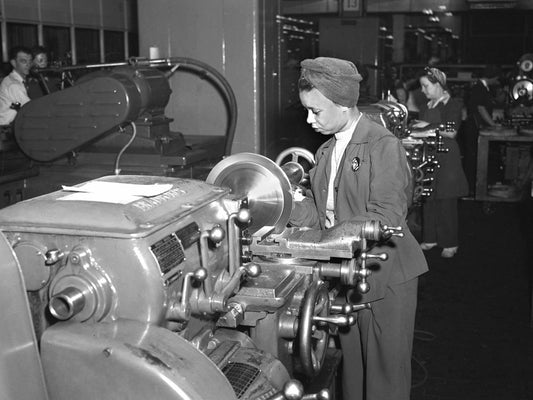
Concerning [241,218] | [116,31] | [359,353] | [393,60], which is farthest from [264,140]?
[393,60]

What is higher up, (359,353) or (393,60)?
(393,60)

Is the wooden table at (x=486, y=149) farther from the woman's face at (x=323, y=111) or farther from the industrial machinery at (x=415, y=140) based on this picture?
the woman's face at (x=323, y=111)

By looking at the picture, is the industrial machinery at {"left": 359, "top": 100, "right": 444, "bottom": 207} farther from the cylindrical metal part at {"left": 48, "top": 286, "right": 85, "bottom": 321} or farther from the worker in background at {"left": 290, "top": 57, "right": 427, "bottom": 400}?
the cylindrical metal part at {"left": 48, "top": 286, "right": 85, "bottom": 321}

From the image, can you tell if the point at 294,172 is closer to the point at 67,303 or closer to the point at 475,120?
the point at 67,303

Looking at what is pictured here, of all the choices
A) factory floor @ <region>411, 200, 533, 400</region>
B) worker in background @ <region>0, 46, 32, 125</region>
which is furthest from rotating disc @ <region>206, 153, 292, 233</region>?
worker in background @ <region>0, 46, 32, 125</region>

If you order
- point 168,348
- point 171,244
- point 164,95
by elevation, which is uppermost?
point 164,95

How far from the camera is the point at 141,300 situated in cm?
106

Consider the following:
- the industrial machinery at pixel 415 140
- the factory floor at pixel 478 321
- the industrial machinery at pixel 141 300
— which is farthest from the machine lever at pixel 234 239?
the industrial machinery at pixel 415 140

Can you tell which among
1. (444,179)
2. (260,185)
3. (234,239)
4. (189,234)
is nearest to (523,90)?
(444,179)

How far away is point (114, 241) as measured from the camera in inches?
41.6

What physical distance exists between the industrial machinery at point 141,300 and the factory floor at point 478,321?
1468 millimetres

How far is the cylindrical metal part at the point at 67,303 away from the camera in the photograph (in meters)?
1.03

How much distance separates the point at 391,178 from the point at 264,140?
88.4 inches

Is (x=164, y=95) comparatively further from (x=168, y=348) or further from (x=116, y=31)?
(x=116, y=31)
